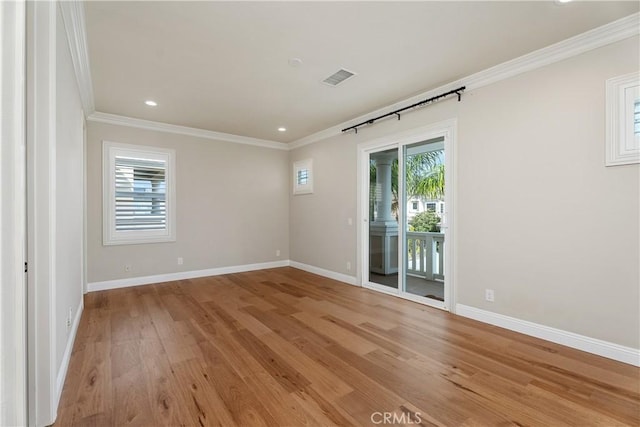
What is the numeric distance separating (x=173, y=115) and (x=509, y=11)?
14.2 ft

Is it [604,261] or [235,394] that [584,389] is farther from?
[235,394]

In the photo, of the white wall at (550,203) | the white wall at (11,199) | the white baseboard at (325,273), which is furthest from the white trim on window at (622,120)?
the white wall at (11,199)

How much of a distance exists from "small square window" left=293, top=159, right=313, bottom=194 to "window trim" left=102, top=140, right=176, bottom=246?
2350mm

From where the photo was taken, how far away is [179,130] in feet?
16.8

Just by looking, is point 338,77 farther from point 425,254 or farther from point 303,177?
point 303,177

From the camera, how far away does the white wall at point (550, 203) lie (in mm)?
2373

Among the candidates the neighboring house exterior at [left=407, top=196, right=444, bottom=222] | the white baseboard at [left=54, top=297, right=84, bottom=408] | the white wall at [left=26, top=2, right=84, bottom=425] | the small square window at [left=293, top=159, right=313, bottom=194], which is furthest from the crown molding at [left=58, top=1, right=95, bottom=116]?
the neighboring house exterior at [left=407, top=196, right=444, bottom=222]

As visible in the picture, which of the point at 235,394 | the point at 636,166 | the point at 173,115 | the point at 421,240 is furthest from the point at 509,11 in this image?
the point at 173,115

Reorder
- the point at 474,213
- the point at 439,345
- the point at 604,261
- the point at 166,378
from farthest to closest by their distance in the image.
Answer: the point at 474,213 → the point at 439,345 → the point at 604,261 → the point at 166,378

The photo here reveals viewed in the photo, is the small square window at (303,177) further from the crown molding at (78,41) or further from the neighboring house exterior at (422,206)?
the crown molding at (78,41)

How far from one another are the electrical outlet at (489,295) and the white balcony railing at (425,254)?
712mm

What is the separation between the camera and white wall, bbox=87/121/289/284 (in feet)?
14.6

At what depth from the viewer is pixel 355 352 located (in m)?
2.52

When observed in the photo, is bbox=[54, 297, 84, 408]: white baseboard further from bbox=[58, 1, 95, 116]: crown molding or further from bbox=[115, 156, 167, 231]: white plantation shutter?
bbox=[58, 1, 95, 116]: crown molding
